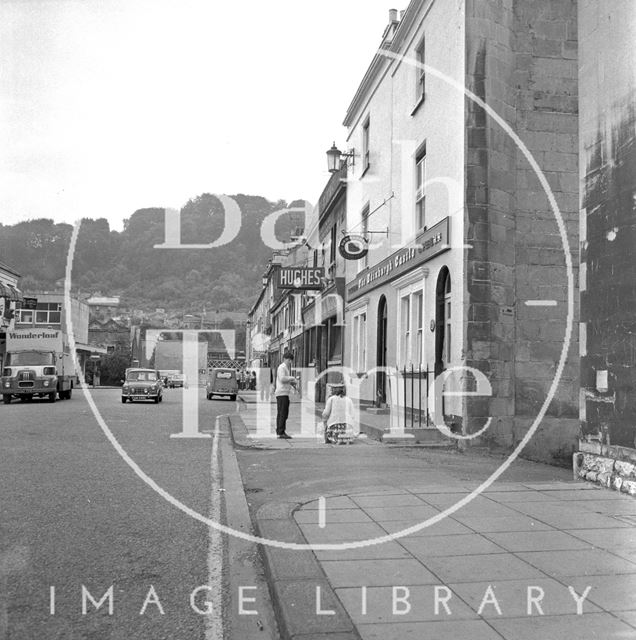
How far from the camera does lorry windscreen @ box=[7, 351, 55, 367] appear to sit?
30578mm

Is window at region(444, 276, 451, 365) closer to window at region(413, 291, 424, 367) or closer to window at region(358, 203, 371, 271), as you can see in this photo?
window at region(413, 291, 424, 367)

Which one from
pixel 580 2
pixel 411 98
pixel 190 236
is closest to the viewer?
pixel 580 2

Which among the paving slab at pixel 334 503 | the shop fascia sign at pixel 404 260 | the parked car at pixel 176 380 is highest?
the shop fascia sign at pixel 404 260

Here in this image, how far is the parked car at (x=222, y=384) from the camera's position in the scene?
34.2m

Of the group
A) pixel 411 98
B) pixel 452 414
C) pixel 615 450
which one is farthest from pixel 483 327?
pixel 411 98

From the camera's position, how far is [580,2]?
862cm

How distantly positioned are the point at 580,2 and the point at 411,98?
745cm

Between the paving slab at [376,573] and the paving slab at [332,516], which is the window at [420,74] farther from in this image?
the paving slab at [376,573]

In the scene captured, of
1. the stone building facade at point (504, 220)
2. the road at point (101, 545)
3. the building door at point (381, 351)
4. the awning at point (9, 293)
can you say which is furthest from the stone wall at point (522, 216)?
the awning at point (9, 293)

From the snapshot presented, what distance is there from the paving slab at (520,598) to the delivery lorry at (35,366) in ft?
94.3

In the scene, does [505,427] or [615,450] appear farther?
[505,427]

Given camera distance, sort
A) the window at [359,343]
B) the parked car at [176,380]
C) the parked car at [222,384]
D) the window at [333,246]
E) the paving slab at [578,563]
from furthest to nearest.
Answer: the parked car at [176,380], the parked car at [222,384], the window at [333,246], the window at [359,343], the paving slab at [578,563]

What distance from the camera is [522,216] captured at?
1232cm

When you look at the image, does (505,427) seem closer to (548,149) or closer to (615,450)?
(615,450)
